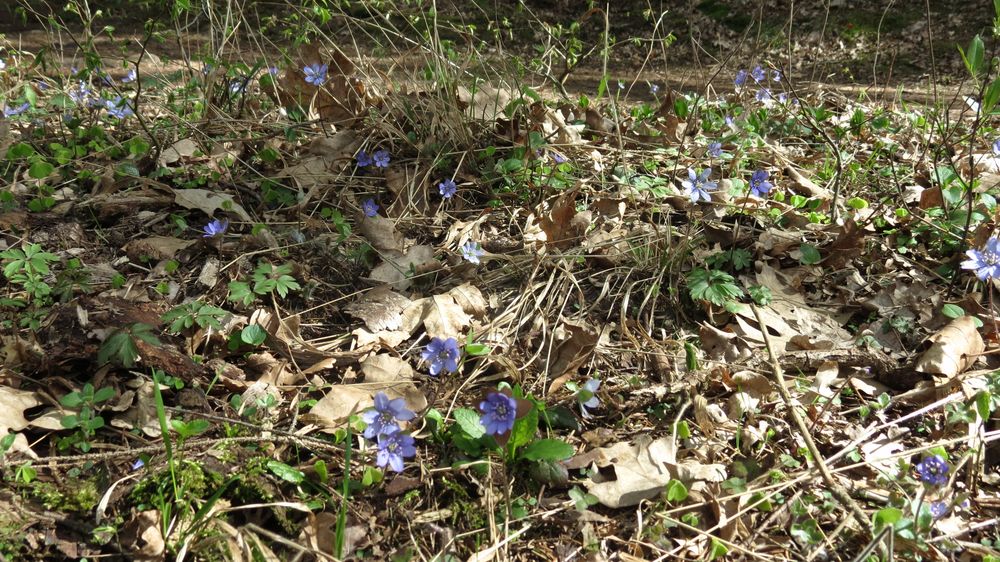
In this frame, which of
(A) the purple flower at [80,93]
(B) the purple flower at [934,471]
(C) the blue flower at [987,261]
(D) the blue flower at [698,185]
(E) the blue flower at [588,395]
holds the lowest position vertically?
(A) the purple flower at [80,93]

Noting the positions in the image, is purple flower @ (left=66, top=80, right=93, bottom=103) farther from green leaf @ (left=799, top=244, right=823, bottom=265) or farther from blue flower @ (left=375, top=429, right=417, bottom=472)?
green leaf @ (left=799, top=244, right=823, bottom=265)

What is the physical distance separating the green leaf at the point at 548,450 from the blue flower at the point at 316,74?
216 centimetres

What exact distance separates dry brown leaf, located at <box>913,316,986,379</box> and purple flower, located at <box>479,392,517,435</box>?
1.27 metres

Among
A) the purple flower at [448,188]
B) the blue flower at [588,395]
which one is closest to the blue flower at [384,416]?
the blue flower at [588,395]

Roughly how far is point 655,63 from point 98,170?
15.3 ft

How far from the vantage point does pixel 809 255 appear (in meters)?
2.39

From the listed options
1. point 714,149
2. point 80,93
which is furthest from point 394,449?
point 80,93

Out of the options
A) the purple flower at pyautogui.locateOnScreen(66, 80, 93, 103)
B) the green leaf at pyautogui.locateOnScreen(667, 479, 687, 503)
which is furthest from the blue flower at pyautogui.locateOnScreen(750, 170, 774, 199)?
the purple flower at pyautogui.locateOnScreen(66, 80, 93, 103)

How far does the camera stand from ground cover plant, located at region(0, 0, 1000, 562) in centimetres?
160

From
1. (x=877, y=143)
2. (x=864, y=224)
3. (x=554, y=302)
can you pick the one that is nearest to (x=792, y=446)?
(x=554, y=302)

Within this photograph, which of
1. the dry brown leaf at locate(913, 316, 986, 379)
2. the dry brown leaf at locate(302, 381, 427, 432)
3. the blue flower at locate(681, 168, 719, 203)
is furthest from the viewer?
the blue flower at locate(681, 168, 719, 203)

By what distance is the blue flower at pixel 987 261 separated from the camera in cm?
194

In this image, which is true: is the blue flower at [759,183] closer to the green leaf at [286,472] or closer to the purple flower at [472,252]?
the purple flower at [472,252]

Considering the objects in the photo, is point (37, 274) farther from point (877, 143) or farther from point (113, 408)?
point (877, 143)
